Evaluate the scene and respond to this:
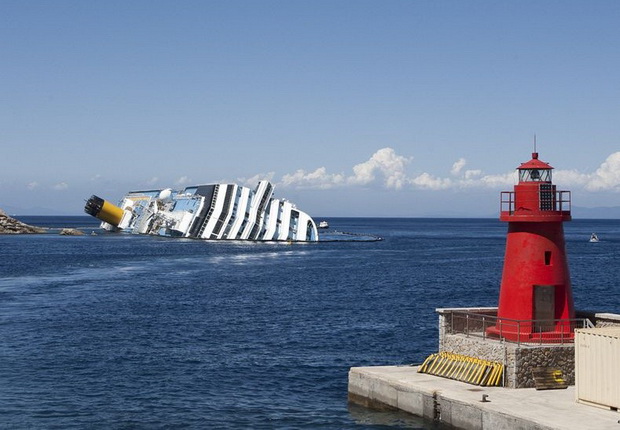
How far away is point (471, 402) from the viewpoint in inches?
908

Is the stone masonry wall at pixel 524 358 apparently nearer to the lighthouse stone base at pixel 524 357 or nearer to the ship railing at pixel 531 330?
the lighthouse stone base at pixel 524 357

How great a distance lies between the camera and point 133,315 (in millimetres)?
51906

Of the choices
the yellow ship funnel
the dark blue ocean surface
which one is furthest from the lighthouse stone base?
the yellow ship funnel

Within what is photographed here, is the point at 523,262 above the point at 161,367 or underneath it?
above

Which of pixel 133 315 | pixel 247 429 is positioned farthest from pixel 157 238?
pixel 247 429

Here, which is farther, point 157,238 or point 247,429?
point 157,238

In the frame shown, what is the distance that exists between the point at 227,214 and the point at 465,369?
104 metres

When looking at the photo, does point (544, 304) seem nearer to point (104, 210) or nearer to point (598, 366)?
point (598, 366)

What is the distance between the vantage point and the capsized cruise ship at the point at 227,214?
124625 millimetres

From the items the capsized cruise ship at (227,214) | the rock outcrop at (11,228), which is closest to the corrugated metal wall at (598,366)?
the capsized cruise ship at (227,214)

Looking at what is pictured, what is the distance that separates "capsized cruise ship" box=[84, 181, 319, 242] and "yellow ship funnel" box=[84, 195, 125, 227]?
0.22 meters

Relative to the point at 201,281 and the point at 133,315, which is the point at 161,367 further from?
the point at 201,281

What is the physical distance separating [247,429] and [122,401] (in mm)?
5821

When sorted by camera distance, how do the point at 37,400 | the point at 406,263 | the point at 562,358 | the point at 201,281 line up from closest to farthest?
the point at 562,358, the point at 37,400, the point at 201,281, the point at 406,263
